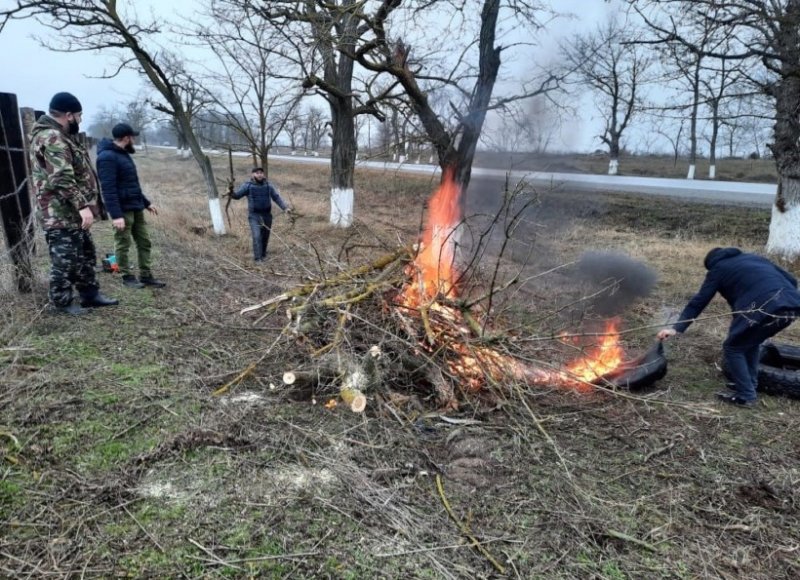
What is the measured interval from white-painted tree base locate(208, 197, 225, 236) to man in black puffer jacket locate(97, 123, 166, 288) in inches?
225

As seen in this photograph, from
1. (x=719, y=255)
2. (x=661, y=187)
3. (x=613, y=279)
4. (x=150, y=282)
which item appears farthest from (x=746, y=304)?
(x=661, y=187)

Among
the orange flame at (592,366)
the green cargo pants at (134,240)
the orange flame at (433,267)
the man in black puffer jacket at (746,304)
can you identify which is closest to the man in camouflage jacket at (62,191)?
the green cargo pants at (134,240)

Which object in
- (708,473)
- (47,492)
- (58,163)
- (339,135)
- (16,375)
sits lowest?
(708,473)

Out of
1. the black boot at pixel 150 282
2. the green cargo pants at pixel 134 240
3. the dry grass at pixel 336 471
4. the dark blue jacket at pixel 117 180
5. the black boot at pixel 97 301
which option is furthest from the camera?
the black boot at pixel 150 282

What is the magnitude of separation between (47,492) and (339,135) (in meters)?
12.1

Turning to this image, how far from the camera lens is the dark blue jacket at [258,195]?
336 inches

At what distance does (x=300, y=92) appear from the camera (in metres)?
11.7

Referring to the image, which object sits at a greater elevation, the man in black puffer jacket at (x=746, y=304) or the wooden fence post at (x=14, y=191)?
the wooden fence post at (x=14, y=191)

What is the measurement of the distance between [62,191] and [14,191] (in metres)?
1.01

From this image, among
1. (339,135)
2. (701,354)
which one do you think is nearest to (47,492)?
(701,354)

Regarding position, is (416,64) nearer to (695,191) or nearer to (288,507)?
(288,507)

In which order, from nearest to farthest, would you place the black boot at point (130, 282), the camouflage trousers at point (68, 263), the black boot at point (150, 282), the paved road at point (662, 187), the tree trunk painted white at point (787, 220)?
the camouflage trousers at point (68, 263), the black boot at point (130, 282), the black boot at point (150, 282), the tree trunk painted white at point (787, 220), the paved road at point (662, 187)

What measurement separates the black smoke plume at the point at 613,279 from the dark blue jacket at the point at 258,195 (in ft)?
17.9

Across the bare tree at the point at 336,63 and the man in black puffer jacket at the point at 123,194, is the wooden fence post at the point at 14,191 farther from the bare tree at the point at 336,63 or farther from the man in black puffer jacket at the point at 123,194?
the bare tree at the point at 336,63
